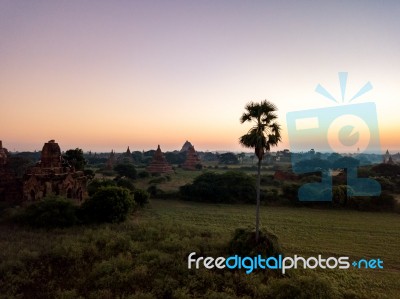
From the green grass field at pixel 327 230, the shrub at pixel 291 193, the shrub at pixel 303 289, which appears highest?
the shrub at pixel 291 193

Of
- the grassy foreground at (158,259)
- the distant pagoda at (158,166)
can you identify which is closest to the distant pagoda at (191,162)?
the distant pagoda at (158,166)

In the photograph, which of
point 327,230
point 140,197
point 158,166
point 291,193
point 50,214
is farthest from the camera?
point 158,166

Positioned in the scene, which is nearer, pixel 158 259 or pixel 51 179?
pixel 158 259

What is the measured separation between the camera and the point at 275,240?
53.8ft

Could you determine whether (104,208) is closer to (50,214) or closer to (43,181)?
(50,214)

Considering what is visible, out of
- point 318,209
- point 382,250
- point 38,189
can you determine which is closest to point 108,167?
point 38,189

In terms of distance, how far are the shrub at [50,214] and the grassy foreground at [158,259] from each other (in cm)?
115

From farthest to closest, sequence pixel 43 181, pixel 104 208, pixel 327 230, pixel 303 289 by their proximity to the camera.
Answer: pixel 43 181
pixel 327 230
pixel 104 208
pixel 303 289

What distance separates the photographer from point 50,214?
21.4m

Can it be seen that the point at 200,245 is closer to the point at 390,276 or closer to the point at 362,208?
the point at 390,276

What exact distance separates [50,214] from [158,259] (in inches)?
418

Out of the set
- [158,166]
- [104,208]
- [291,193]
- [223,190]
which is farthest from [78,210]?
[158,166]

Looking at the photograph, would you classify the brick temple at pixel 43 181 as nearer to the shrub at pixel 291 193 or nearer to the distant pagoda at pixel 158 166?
the shrub at pixel 291 193

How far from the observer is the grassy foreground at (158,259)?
1274 centimetres
